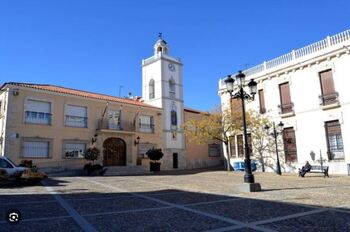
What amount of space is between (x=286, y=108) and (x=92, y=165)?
47.9 ft

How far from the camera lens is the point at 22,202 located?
8.09 metres

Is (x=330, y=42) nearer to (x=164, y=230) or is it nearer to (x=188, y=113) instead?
(x=188, y=113)

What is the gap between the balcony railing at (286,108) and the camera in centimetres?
2178

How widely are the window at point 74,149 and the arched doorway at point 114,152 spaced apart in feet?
6.72

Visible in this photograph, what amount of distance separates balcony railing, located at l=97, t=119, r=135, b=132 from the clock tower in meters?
4.24

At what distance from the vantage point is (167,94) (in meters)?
31.3

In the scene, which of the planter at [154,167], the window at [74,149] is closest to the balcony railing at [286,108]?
the planter at [154,167]

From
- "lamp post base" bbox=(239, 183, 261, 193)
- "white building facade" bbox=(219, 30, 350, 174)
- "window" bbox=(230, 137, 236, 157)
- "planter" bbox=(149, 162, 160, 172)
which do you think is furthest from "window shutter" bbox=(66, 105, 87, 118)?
"lamp post base" bbox=(239, 183, 261, 193)

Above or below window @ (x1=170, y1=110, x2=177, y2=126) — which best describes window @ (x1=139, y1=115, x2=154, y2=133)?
below

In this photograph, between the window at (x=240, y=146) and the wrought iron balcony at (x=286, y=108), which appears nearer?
the wrought iron balcony at (x=286, y=108)

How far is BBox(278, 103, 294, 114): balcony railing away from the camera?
21.8 metres

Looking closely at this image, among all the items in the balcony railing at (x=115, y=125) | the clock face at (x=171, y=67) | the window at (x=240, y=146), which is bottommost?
the window at (x=240, y=146)

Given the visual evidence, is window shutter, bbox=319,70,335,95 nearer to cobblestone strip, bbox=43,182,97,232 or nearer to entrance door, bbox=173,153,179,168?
entrance door, bbox=173,153,179,168

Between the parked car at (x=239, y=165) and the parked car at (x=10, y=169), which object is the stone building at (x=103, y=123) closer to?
the parked car at (x=239, y=165)
